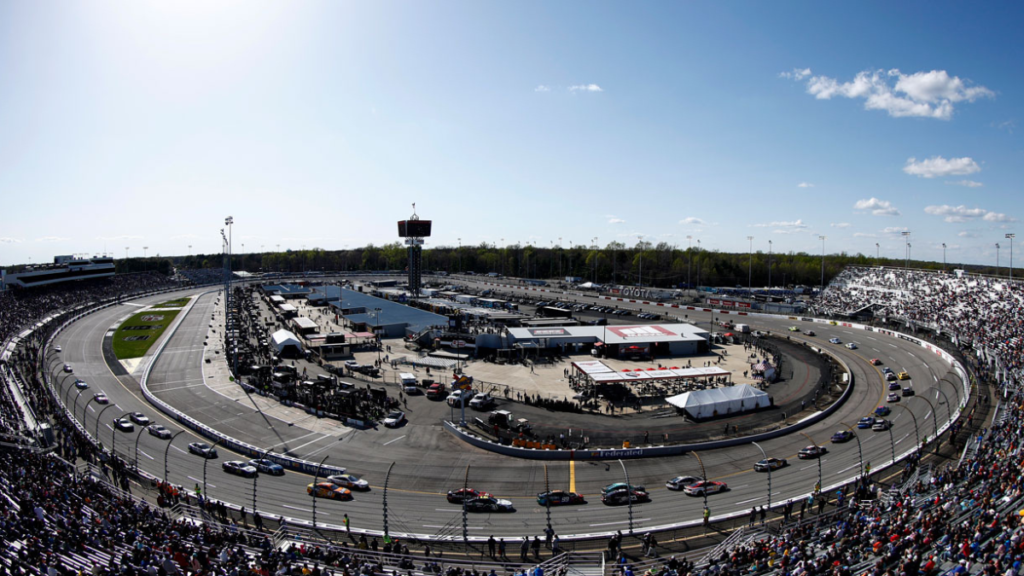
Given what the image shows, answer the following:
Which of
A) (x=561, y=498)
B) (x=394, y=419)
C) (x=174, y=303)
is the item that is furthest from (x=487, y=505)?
(x=174, y=303)

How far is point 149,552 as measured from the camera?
1809cm

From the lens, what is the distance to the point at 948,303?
6806 cm

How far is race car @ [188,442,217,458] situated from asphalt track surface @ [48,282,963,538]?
1.72 ft

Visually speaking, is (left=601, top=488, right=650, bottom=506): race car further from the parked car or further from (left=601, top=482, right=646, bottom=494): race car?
the parked car

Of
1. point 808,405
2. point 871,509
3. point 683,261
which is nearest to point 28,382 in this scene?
point 871,509

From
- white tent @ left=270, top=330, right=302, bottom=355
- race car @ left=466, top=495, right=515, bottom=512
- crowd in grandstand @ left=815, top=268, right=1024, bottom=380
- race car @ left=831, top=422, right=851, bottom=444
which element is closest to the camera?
race car @ left=466, top=495, right=515, bottom=512

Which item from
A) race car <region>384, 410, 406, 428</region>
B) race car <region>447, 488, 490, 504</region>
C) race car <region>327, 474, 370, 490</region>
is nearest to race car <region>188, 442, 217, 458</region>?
race car <region>327, 474, 370, 490</region>

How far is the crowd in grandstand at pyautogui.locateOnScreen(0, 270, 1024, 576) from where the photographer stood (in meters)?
17.1

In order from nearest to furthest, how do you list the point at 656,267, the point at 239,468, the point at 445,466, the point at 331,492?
1. the point at 331,492
2. the point at 239,468
3. the point at 445,466
4. the point at 656,267

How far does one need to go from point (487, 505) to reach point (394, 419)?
44.2 feet

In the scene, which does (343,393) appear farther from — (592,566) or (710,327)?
(710,327)

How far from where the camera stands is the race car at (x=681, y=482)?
2698 centimetres

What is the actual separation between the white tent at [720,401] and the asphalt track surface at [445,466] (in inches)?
178

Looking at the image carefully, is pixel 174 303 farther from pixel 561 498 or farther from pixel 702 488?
pixel 702 488
